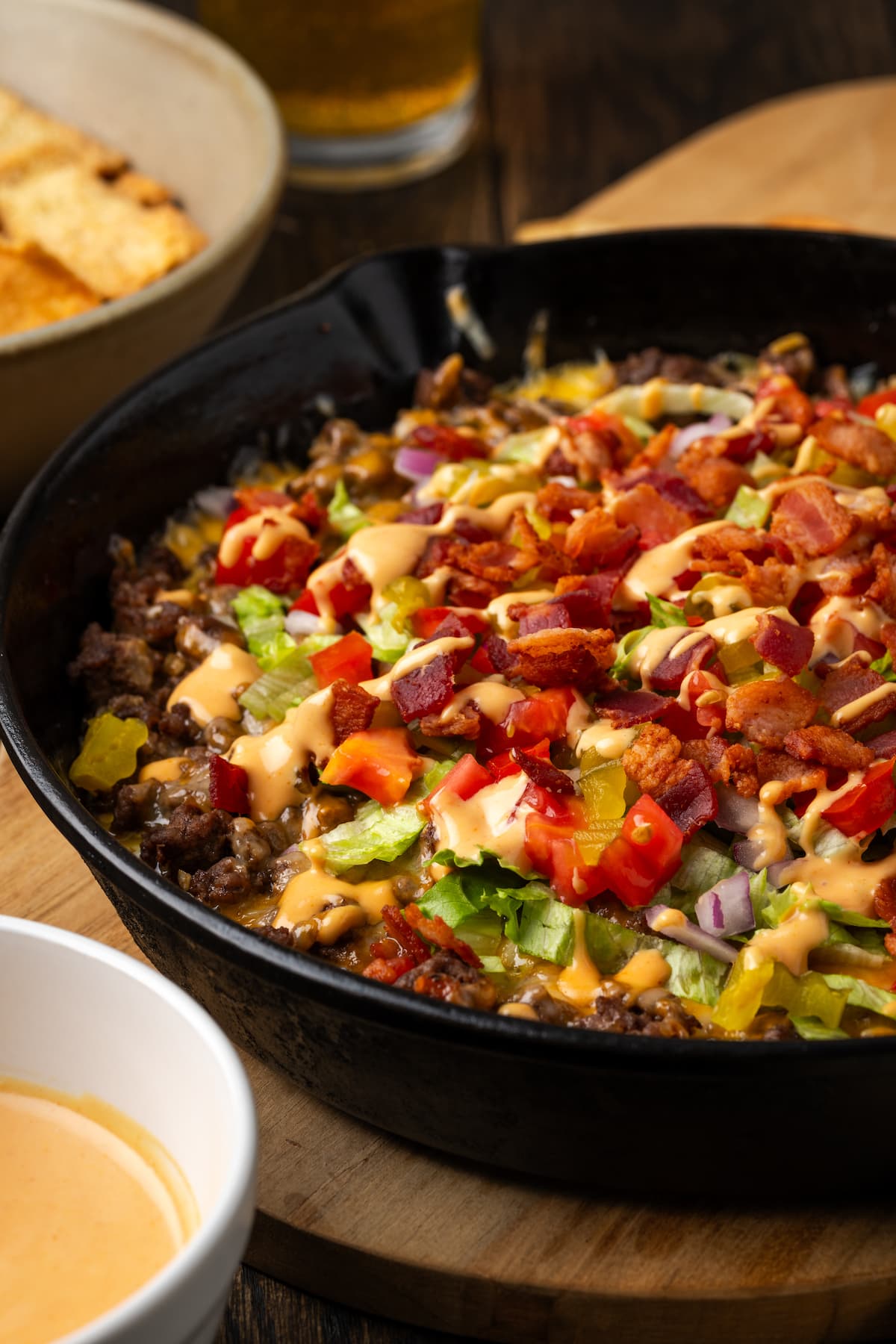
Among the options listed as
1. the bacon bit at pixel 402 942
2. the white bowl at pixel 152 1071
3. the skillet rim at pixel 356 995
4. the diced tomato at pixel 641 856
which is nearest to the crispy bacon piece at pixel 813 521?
the diced tomato at pixel 641 856

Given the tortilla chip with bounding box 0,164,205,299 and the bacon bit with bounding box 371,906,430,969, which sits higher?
the tortilla chip with bounding box 0,164,205,299

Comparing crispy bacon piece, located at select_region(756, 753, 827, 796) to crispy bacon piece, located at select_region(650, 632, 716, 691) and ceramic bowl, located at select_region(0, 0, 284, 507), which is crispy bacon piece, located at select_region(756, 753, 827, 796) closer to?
crispy bacon piece, located at select_region(650, 632, 716, 691)

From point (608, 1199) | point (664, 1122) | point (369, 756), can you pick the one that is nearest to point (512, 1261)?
point (608, 1199)

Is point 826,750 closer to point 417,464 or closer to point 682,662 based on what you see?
point 682,662

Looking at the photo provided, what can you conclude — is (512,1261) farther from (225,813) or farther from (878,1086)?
(225,813)

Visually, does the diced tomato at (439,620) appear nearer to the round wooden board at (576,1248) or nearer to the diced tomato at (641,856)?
the diced tomato at (641,856)

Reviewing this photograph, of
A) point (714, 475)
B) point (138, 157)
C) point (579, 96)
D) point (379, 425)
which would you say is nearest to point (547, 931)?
point (714, 475)

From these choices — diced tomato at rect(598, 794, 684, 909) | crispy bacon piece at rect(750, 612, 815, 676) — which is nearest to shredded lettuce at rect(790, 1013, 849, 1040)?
diced tomato at rect(598, 794, 684, 909)
